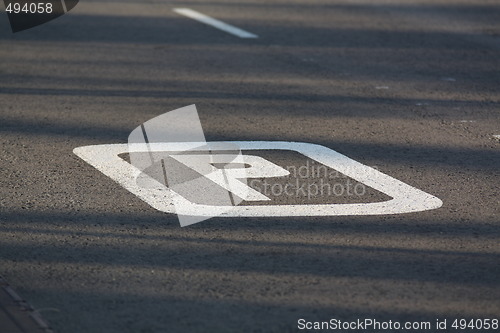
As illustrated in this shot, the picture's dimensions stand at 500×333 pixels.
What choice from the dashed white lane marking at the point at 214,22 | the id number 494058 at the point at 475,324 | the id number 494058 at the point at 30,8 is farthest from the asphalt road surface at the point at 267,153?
the id number 494058 at the point at 30,8

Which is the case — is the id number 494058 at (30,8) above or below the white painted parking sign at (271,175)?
above

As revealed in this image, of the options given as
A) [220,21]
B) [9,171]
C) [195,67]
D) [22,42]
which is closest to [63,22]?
[22,42]

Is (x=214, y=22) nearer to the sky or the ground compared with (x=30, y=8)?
nearer to the ground

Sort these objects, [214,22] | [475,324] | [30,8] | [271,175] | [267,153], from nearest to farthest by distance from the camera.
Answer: [475,324], [271,175], [267,153], [214,22], [30,8]

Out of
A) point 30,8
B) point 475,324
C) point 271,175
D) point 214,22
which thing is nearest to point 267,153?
point 271,175

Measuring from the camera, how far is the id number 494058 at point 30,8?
11.9 metres

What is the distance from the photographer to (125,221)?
17.1 feet

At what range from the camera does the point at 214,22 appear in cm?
1154

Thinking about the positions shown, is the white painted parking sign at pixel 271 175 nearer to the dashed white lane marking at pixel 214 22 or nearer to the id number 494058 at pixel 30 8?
the dashed white lane marking at pixel 214 22

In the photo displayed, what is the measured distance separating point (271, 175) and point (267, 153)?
496 millimetres

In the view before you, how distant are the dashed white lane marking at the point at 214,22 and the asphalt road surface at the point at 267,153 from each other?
174mm

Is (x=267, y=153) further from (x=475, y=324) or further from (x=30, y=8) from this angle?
(x=30, y=8)

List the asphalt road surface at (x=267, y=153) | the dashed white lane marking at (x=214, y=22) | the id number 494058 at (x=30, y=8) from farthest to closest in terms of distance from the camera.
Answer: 1. the id number 494058 at (x=30, y=8)
2. the dashed white lane marking at (x=214, y=22)
3. the asphalt road surface at (x=267, y=153)

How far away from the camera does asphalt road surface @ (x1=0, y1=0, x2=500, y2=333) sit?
4.23 m
